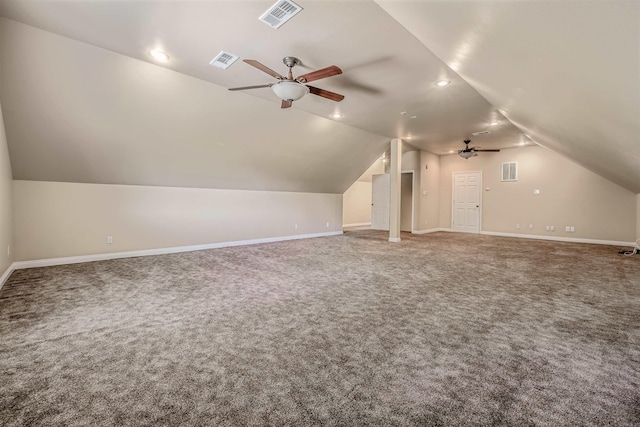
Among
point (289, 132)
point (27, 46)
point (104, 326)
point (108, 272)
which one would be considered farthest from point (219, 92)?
point (104, 326)

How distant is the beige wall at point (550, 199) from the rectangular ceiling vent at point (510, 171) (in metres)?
0.12

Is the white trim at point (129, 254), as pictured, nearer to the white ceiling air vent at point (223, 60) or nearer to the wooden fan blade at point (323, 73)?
the white ceiling air vent at point (223, 60)

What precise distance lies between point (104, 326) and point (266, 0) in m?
3.17

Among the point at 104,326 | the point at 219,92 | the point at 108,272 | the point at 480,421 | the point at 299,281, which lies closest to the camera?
the point at 480,421

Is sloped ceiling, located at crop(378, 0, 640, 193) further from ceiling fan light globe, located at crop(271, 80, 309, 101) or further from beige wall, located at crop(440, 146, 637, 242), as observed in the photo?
beige wall, located at crop(440, 146, 637, 242)

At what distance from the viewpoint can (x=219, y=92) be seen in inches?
180

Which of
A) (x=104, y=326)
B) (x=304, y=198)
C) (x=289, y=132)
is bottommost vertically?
(x=104, y=326)

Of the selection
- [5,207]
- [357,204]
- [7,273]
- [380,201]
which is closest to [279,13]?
[5,207]

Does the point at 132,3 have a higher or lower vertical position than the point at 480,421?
higher

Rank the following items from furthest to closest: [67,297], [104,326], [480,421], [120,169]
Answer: [120,169]
[67,297]
[104,326]
[480,421]

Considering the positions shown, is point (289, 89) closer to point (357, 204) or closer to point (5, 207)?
point (5, 207)

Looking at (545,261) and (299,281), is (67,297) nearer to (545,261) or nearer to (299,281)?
(299,281)

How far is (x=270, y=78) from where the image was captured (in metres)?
4.13

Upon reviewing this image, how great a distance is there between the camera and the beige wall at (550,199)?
7.33 meters
